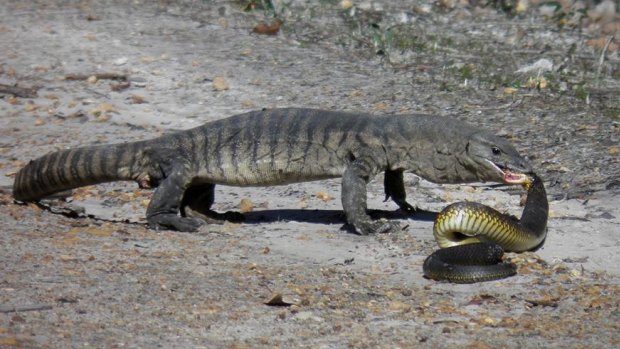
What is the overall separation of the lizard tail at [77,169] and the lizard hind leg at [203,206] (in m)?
0.47

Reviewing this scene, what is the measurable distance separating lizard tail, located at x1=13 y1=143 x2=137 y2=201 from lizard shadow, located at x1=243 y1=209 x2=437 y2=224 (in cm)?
98

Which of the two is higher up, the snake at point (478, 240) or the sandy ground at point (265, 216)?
the snake at point (478, 240)

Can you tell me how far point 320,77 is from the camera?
1276 cm

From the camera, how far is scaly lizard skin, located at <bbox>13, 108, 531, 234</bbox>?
27.8 ft

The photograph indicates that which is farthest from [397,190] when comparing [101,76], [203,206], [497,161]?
[101,76]

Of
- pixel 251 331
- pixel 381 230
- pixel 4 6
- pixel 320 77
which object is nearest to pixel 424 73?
pixel 320 77

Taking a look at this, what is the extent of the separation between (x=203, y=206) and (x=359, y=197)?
135 cm

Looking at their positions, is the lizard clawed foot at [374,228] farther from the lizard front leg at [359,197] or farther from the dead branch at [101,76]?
the dead branch at [101,76]

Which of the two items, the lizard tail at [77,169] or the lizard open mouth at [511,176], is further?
the lizard tail at [77,169]

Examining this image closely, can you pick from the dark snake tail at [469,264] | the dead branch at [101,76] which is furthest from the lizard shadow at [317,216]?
the dead branch at [101,76]

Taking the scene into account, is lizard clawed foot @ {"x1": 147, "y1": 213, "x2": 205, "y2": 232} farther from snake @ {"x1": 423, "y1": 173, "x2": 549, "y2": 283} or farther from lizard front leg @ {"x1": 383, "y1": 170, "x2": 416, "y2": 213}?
snake @ {"x1": 423, "y1": 173, "x2": 549, "y2": 283}

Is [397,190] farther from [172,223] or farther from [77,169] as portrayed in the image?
[77,169]

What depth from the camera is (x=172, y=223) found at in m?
8.55

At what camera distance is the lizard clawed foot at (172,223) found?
8.52 m
